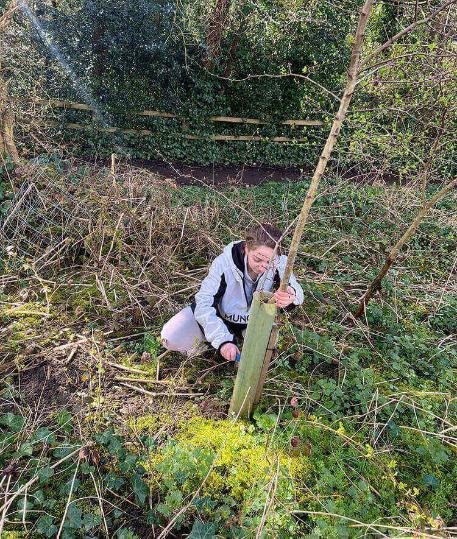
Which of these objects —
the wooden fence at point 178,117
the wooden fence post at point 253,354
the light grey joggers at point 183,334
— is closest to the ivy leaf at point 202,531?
the wooden fence post at point 253,354

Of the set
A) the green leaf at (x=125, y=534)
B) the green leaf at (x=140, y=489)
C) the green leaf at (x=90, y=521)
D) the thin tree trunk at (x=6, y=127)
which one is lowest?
the green leaf at (x=90, y=521)

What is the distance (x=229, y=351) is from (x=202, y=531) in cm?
108

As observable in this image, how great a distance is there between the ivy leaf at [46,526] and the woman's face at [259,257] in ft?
6.09

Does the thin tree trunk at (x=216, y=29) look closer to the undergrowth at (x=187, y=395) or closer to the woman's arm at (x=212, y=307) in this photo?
the undergrowth at (x=187, y=395)

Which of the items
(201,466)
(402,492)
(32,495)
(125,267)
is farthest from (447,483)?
(125,267)

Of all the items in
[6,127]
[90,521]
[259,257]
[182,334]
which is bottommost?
[90,521]

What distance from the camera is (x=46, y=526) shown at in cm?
202

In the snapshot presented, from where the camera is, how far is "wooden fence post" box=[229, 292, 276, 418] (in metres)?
2.04

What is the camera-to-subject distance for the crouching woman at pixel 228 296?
2.70 metres

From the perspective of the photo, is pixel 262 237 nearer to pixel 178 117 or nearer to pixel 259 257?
pixel 259 257

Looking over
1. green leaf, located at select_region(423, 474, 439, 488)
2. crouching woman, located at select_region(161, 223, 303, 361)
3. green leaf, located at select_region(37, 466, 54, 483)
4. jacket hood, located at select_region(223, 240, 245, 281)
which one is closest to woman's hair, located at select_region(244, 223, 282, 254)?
crouching woman, located at select_region(161, 223, 303, 361)

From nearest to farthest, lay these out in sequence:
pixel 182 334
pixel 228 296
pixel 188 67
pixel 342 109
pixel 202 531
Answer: pixel 342 109, pixel 202 531, pixel 228 296, pixel 182 334, pixel 188 67

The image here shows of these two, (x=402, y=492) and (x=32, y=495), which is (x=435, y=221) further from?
(x=32, y=495)

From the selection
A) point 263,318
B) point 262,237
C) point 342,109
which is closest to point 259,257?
point 262,237
